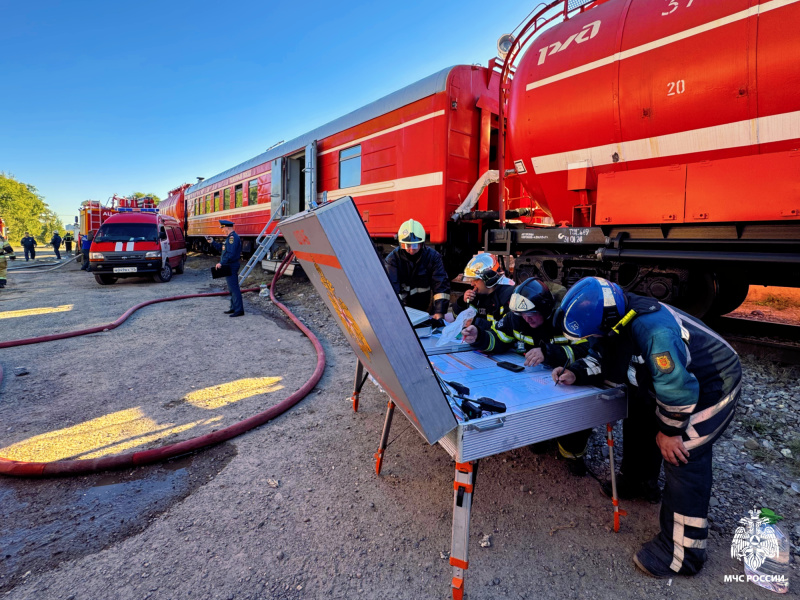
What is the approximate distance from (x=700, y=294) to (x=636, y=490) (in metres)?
2.95

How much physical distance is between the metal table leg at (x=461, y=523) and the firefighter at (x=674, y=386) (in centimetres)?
83

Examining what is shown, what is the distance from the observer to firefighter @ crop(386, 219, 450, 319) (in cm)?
434

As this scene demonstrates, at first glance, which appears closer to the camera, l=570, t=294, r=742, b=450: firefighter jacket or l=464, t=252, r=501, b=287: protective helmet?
l=570, t=294, r=742, b=450: firefighter jacket

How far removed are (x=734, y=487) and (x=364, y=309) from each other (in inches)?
105

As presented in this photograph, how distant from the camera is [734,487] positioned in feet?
8.17

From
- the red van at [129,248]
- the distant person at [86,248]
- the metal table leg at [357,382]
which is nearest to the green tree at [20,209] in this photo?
the distant person at [86,248]

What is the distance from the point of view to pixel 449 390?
6.39 feet

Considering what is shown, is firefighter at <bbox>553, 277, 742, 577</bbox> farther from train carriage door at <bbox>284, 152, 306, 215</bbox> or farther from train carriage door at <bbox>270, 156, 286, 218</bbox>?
train carriage door at <bbox>270, 156, 286, 218</bbox>

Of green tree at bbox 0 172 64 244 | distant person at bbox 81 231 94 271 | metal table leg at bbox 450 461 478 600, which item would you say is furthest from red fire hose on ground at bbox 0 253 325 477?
green tree at bbox 0 172 64 244

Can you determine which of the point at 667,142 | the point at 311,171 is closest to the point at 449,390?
the point at 667,142

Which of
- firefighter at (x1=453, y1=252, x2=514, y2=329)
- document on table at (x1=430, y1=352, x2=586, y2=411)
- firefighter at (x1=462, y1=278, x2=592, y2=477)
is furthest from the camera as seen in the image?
firefighter at (x1=453, y1=252, x2=514, y2=329)

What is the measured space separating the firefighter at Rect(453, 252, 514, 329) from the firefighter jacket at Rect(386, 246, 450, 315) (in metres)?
0.88

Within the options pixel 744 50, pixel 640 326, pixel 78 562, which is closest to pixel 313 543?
pixel 78 562

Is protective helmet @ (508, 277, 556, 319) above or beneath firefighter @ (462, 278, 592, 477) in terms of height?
above
